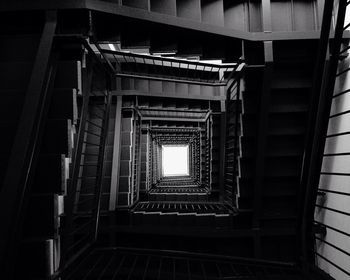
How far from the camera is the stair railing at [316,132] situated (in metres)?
2.01

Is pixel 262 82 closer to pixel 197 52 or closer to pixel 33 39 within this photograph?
pixel 197 52

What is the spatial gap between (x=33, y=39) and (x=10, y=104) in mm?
742

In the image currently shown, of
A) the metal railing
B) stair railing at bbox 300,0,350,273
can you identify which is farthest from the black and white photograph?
the metal railing

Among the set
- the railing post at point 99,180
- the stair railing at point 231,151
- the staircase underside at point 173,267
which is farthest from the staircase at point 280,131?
the railing post at point 99,180

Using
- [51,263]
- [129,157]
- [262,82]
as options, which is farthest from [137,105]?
[51,263]

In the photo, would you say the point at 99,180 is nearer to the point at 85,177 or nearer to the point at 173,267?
the point at 85,177

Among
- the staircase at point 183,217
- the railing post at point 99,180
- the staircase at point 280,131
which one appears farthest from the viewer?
the staircase at point 183,217

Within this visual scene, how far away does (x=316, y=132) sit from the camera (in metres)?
2.17

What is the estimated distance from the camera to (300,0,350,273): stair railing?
2.01 m

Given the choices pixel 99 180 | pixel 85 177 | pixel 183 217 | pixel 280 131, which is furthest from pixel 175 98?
pixel 85 177

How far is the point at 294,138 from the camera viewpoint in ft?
12.8

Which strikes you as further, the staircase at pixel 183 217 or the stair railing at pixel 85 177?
the staircase at pixel 183 217

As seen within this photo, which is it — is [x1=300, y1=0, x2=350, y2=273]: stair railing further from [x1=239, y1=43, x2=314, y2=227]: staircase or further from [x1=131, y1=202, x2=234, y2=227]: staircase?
[x1=131, y1=202, x2=234, y2=227]: staircase

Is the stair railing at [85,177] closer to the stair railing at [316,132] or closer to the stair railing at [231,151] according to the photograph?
the stair railing at [316,132]
